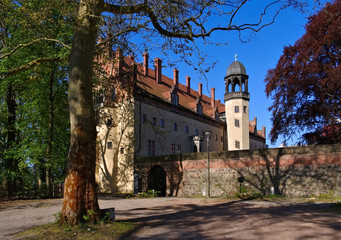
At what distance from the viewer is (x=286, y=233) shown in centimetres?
815

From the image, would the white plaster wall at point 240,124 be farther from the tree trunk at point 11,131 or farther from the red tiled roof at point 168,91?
the tree trunk at point 11,131

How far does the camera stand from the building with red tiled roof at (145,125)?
1194 inches

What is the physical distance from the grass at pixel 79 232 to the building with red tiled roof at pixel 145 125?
47.1 ft

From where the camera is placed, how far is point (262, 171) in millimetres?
22031

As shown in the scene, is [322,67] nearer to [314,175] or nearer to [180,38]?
[314,175]

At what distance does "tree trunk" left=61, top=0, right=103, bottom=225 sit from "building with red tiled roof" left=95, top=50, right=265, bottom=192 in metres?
12.8

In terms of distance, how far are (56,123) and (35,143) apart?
3.67 meters

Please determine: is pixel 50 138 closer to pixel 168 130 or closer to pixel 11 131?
pixel 11 131

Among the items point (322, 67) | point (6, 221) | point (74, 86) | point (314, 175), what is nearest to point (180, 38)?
point (74, 86)

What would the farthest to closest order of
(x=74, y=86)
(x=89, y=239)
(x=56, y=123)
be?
(x=56, y=123), (x=74, y=86), (x=89, y=239)

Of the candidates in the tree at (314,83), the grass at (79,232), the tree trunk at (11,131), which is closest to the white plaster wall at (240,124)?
the tree at (314,83)

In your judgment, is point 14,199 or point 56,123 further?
point 56,123

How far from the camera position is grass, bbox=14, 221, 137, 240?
7.90m

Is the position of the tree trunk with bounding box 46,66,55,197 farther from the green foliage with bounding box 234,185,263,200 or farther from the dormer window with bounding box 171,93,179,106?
the dormer window with bounding box 171,93,179,106
